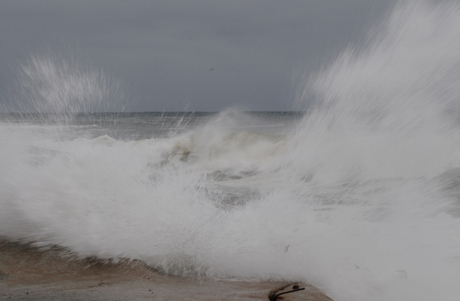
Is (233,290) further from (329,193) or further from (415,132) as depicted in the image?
(415,132)

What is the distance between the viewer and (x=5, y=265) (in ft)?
8.45

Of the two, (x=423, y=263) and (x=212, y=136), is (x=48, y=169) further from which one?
(x=212, y=136)

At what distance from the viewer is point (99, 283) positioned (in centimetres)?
237

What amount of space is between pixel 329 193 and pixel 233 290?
3192mm

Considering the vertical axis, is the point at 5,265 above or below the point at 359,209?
below

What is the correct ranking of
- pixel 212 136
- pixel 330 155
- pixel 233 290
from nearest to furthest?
pixel 233 290
pixel 330 155
pixel 212 136

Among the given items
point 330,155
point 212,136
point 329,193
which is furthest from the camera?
point 212,136

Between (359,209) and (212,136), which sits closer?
(359,209)

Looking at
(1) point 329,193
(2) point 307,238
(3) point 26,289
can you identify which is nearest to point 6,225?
(3) point 26,289

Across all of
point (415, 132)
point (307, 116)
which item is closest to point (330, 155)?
point (307, 116)

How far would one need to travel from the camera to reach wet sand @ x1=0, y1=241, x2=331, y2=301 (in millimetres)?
2166

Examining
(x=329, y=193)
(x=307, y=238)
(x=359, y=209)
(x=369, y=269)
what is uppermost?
(x=329, y=193)

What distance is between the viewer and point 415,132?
5457 millimetres

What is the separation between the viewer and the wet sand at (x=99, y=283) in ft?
7.11
